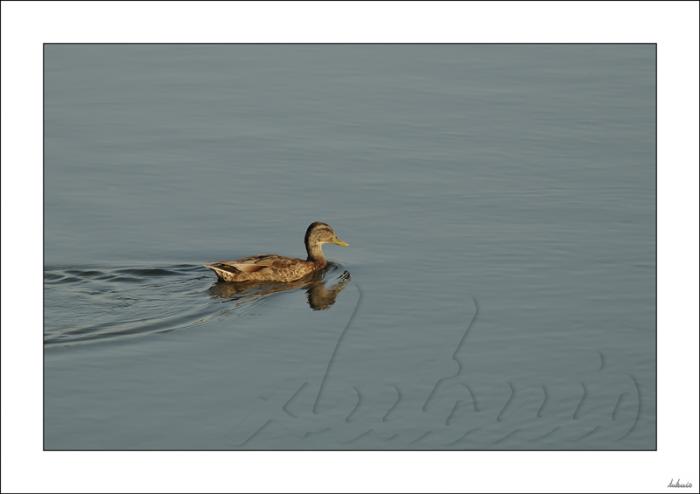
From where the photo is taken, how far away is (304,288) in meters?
15.0

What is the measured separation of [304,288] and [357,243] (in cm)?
142

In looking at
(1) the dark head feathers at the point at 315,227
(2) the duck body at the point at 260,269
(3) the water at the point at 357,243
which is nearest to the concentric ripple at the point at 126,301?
(3) the water at the point at 357,243

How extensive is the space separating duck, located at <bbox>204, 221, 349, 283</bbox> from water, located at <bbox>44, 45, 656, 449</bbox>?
0.27m

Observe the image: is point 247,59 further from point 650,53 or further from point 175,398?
point 175,398

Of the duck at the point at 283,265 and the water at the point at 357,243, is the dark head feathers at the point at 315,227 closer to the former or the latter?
the duck at the point at 283,265

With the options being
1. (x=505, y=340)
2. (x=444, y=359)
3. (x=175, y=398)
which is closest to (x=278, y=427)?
(x=175, y=398)

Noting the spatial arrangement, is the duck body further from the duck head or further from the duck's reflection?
the duck head

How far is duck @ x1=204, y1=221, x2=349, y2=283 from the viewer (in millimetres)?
14695

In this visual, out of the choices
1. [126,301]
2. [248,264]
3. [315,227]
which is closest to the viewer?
[126,301]

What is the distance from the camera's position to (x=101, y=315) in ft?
43.6


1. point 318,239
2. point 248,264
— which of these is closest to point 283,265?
point 248,264

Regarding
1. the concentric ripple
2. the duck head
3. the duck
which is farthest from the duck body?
the duck head

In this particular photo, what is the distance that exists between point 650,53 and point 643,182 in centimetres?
644

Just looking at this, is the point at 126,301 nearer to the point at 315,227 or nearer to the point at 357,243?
the point at 315,227
